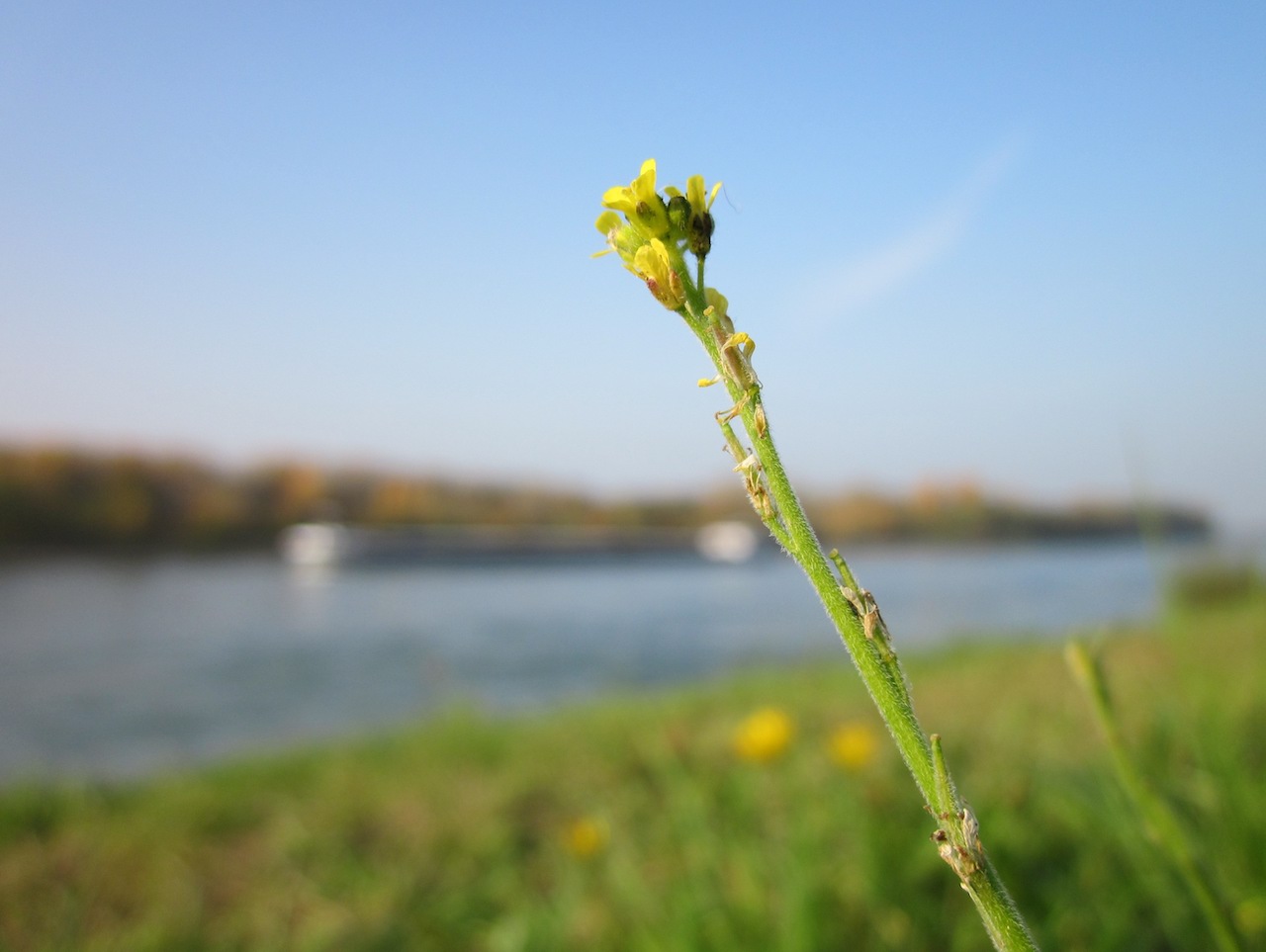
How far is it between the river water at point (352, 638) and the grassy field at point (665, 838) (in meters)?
0.81

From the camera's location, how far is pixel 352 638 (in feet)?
43.7

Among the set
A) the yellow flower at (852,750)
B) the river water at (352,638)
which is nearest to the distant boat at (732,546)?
the river water at (352,638)

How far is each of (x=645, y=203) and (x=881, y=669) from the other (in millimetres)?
289

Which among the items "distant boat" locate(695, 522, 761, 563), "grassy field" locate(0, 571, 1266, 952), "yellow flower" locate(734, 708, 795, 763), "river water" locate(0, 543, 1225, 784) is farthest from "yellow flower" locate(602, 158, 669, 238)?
"distant boat" locate(695, 522, 761, 563)

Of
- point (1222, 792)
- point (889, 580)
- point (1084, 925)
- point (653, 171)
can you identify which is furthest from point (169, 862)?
point (889, 580)

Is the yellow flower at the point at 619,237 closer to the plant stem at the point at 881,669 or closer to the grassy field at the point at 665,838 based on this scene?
the plant stem at the point at 881,669

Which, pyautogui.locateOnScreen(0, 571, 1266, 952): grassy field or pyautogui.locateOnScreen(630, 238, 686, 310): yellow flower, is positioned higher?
pyautogui.locateOnScreen(630, 238, 686, 310): yellow flower

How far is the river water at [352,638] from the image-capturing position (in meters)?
8.38

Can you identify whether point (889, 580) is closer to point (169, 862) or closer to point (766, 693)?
point (766, 693)

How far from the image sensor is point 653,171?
532 mm

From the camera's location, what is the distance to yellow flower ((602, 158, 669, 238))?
1.72 ft

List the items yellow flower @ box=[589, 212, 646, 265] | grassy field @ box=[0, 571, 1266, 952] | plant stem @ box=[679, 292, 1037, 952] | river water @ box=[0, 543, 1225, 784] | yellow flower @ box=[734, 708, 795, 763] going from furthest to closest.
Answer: river water @ box=[0, 543, 1225, 784] → yellow flower @ box=[734, 708, 795, 763] → grassy field @ box=[0, 571, 1266, 952] → yellow flower @ box=[589, 212, 646, 265] → plant stem @ box=[679, 292, 1037, 952]

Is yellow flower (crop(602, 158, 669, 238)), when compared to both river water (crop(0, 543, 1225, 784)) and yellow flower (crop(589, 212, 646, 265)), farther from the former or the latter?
river water (crop(0, 543, 1225, 784))

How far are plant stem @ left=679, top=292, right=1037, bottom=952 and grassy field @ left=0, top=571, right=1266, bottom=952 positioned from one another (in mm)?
615
